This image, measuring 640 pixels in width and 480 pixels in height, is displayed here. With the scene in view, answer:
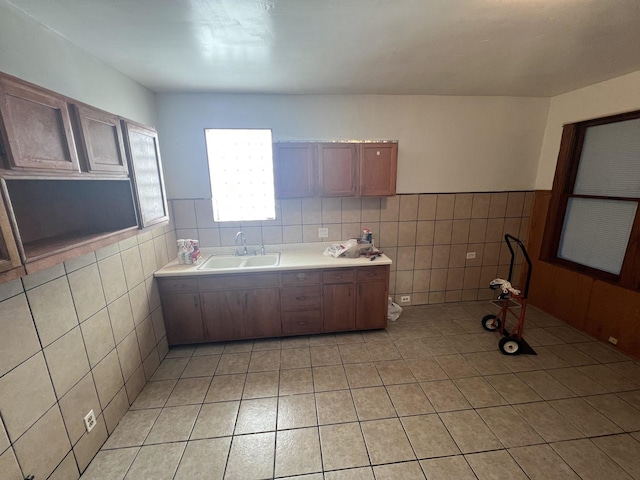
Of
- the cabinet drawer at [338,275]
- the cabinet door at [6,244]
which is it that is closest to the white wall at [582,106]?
the cabinet drawer at [338,275]

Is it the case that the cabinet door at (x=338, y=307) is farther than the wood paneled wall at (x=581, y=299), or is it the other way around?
the cabinet door at (x=338, y=307)

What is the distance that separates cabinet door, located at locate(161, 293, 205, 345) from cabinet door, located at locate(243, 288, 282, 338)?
443 mm

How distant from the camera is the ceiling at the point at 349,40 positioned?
49.6 inches

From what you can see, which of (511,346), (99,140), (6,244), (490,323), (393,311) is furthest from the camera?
(393,311)

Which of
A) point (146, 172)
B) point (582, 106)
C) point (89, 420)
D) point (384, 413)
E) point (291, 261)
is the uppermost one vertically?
point (582, 106)

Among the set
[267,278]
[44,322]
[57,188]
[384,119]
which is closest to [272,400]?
[267,278]

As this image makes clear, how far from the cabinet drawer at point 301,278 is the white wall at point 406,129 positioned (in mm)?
1232

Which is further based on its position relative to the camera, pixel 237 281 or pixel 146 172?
pixel 237 281

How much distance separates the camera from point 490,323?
265 cm

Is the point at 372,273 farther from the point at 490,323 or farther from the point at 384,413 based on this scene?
the point at 490,323

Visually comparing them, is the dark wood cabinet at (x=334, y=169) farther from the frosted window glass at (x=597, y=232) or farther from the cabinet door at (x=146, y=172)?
the frosted window glass at (x=597, y=232)

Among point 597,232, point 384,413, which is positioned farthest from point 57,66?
point 597,232

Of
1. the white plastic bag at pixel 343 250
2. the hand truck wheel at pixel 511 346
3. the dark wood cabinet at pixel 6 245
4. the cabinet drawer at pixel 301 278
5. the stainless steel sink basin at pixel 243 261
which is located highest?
the dark wood cabinet at pixel 6 245

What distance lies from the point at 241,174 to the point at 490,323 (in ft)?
10.00
